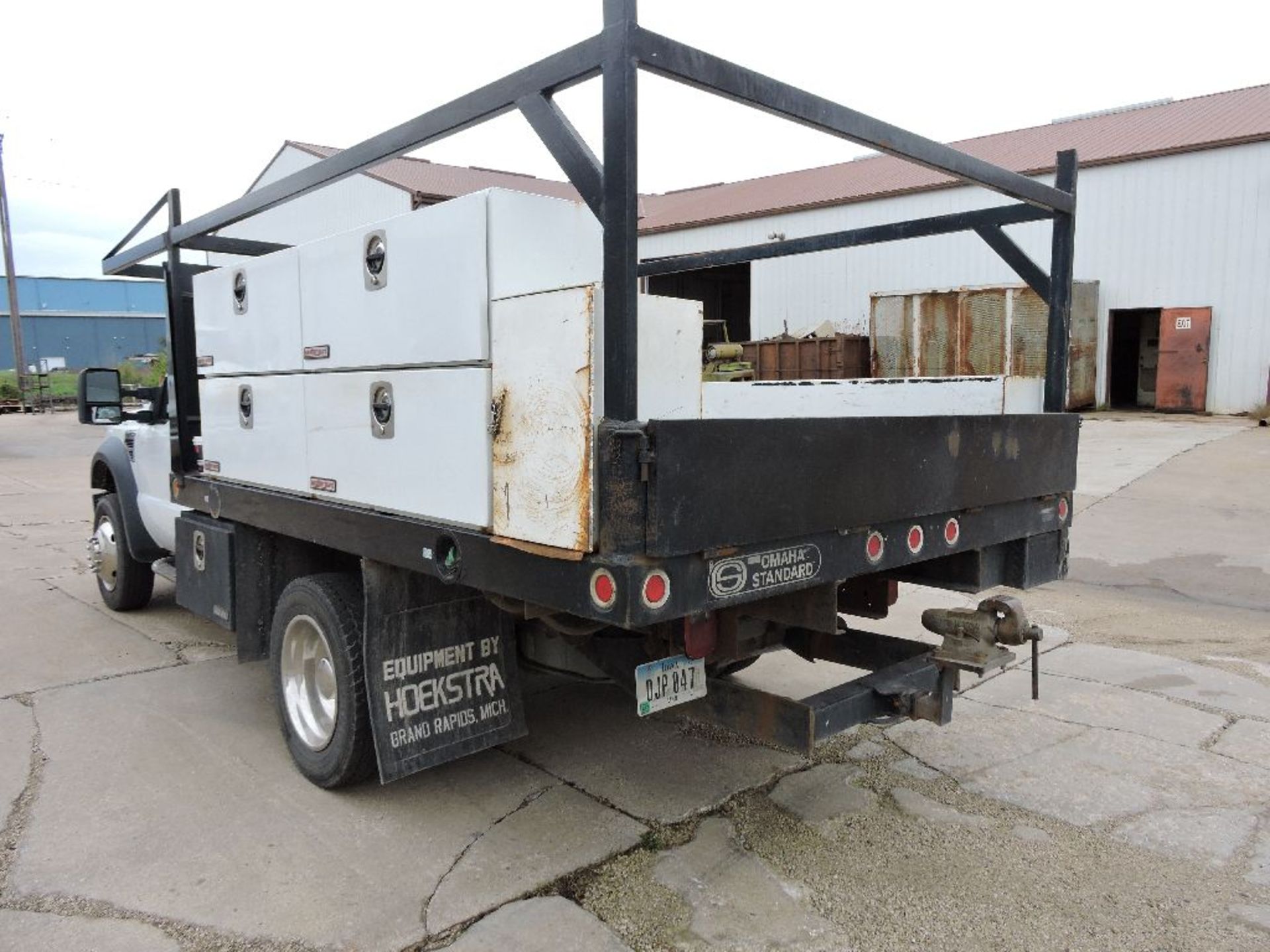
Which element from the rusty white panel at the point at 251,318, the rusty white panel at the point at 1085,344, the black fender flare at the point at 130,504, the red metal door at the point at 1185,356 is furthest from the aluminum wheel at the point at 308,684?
the red metal door at the point at 1185,356

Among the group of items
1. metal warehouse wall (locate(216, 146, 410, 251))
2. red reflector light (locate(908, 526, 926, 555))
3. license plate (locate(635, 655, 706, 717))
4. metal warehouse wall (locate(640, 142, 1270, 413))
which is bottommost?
license plate (locate(635, 655, 706, 717))

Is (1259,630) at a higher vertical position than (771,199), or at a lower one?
lower

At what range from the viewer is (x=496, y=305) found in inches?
101

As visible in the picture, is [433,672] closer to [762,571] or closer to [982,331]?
[762,571]

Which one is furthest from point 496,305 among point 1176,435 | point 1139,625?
point 1176,435

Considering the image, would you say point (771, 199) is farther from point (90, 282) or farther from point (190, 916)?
point (90, 282)

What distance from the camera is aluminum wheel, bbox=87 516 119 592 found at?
20.6 feet

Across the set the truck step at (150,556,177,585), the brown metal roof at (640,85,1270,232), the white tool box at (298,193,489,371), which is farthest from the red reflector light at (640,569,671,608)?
the brown metal roof at (640,85,1270,232)

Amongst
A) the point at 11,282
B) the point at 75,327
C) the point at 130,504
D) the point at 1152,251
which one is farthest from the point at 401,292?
the point at 75,327

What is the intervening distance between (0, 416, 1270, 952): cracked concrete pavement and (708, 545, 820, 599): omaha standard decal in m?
1.04

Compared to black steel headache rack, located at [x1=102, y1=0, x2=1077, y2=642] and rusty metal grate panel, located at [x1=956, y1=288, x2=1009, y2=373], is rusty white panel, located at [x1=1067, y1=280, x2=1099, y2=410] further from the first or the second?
black steel headache rack, located at [x1=102, y1=0, x2=1077, y2=642]

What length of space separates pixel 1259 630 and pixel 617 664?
16.6 feet

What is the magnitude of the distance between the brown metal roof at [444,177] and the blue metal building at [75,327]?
3108 cm

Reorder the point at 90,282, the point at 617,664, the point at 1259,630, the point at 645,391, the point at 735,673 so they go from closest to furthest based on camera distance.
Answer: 1. the point at 645,391
2. the point at 617,664
3. the point at 735,673
4. the point at 1259,630
5. the point at 90,282
